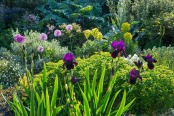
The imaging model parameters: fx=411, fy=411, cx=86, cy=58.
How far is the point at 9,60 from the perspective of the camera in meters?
6.93

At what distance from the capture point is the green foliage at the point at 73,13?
9.22 m

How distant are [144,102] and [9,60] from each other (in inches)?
125

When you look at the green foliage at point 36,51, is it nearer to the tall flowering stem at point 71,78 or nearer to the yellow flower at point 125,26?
the yellow flower at point 125,26

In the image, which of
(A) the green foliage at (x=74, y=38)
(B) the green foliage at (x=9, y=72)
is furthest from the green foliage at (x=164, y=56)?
(A) the green foliage at (x=74, y=38)

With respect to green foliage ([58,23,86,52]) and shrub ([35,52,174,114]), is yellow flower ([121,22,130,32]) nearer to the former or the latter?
green foliage ([58,23,86,52])

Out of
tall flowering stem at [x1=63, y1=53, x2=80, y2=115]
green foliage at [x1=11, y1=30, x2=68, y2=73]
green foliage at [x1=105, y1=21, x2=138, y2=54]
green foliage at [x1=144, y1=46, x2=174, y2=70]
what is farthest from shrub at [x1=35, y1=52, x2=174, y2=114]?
green foliage at [x1=105, y1=21, x2=138, y2=54]

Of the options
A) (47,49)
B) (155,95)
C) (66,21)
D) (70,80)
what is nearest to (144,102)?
(155,95)

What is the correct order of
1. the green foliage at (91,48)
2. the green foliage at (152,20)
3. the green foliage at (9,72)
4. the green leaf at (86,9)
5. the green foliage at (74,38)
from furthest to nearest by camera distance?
1. the green leaf at (86,9)
2. the green foliage at (74,38)
3. the green foliage at (152,20)
4. the green foliage at (91,48)
5. the green foliage at (9,72)

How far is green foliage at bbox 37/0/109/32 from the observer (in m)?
9.22

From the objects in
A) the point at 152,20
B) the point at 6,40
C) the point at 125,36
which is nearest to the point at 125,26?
the point at 125,36

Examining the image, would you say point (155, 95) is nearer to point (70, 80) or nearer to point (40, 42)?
point (70, 80)

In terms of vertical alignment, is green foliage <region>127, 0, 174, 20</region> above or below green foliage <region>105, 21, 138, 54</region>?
above

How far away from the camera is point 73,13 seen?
926 centimetres

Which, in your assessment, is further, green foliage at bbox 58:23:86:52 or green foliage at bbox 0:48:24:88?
green foliage at bbox 58:23:86:52
